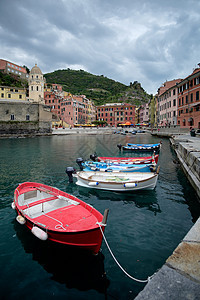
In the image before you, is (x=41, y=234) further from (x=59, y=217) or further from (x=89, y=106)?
(x=89, y=106)

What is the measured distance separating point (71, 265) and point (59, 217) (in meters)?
1.67

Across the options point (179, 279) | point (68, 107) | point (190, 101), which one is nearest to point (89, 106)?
point (68, 107)

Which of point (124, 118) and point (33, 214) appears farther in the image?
point (124, 118)

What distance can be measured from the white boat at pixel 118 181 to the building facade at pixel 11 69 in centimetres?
11035

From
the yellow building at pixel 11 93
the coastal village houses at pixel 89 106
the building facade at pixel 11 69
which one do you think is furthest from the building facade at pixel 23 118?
the building facade at pixel 11 69

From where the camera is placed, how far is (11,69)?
10356 cm

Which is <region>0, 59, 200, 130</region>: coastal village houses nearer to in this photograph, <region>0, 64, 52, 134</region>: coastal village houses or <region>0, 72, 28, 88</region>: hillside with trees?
<region>0, 64, 52, 134</region>: coastal village houses

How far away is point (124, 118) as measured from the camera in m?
106

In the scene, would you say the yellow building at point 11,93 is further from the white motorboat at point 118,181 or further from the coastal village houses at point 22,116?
the white motorboat at point 118,181

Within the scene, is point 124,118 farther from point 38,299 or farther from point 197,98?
point 38,299

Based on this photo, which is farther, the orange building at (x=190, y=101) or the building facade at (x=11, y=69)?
the building facade at (x=11, y=69)

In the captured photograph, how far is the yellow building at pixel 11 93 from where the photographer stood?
8050cm

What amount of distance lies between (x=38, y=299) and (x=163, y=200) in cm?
821

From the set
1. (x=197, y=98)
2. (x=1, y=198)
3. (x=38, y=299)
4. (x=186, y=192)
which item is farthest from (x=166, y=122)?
(x=38, y=299)
